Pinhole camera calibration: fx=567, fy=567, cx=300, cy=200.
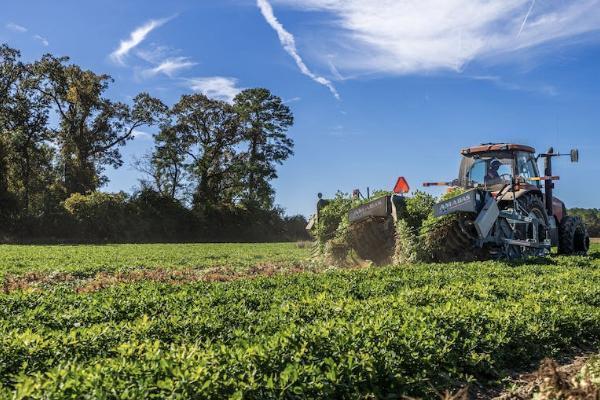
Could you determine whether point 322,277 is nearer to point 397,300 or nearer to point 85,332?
point 397,300

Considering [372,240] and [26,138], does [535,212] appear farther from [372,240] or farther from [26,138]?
[26,138]

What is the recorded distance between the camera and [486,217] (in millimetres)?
14016

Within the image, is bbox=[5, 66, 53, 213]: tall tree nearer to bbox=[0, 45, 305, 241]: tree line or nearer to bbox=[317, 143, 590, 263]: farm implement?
bbox=[0, 45, 305, 241]: tree line

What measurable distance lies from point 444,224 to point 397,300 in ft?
23.9

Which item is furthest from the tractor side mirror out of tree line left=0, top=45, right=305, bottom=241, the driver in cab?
tree line left=0, top=45, right=305, bottom=241

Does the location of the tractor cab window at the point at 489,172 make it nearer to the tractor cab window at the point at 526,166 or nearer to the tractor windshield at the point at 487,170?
the tractor windshield at the point at 487,170

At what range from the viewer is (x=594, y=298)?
324 inches

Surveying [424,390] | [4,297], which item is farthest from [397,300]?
[4,297]

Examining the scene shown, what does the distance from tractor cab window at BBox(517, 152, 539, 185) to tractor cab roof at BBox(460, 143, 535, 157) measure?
201mm

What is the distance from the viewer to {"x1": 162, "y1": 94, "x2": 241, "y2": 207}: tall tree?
48.1 meters

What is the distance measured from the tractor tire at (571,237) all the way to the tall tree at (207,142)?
3309 cm

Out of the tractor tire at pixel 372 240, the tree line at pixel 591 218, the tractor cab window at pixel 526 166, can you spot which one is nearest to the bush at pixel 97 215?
the tractor tire at pixel 372 240

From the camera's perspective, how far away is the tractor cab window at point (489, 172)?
16641 mm

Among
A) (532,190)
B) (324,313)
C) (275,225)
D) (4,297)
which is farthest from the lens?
(275,225)
